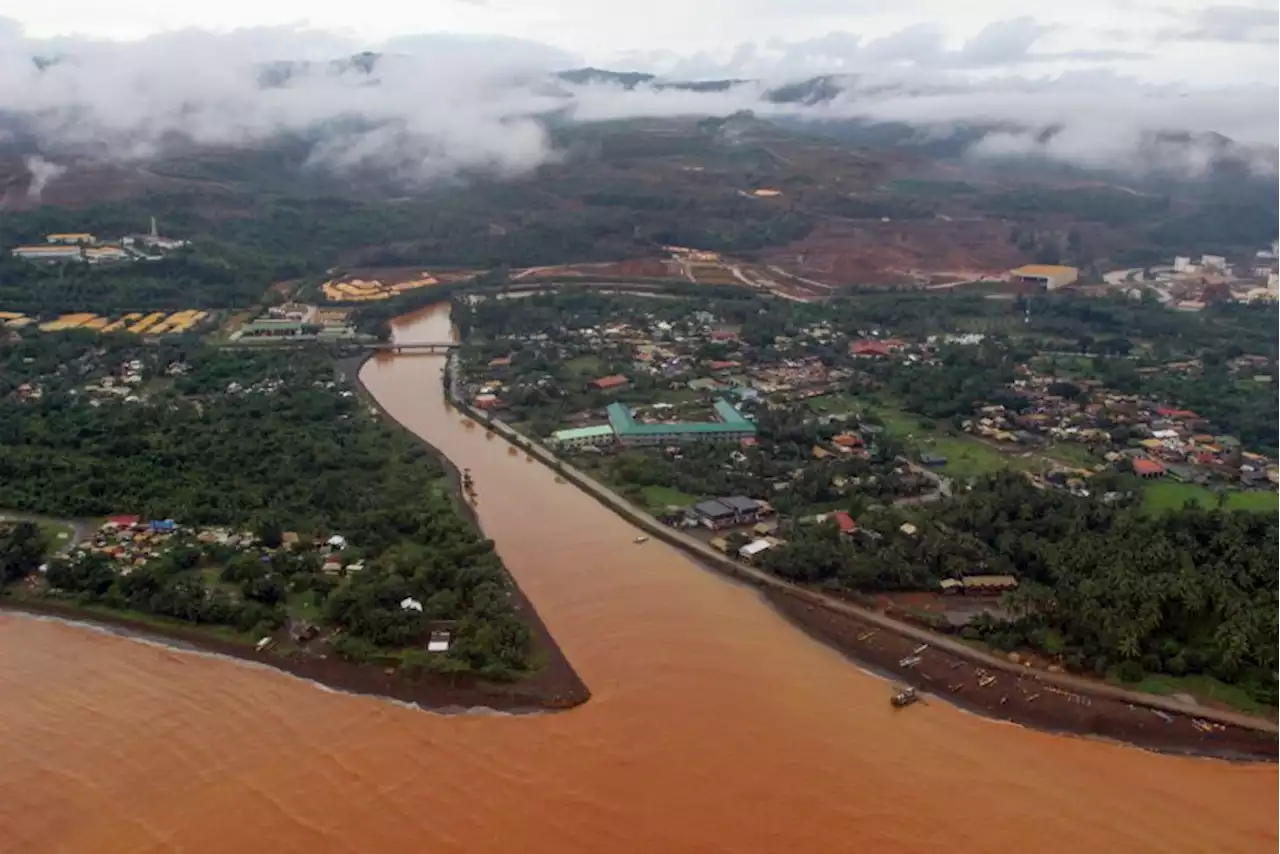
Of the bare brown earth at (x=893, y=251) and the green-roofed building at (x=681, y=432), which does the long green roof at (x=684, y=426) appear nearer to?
the green-roofed building at (x=681, y=432)

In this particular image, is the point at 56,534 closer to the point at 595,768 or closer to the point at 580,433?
the point at 580,433

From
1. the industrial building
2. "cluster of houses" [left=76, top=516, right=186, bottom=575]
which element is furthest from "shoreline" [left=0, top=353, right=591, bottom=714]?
the industrial building

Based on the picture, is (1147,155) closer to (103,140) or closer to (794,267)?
(794,267)

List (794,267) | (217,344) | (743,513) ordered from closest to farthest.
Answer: (743,513) < (217,344) < (794,267)

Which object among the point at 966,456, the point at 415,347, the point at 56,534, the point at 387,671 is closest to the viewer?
the point at 387,671

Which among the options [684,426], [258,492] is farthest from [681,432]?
[258,492]

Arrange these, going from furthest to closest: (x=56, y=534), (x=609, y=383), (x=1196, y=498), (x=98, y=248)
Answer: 1. (x=98, y=248)
2. (x=609, y=383)
3. (x=1196, y=498)
4. (x=56, y=534)

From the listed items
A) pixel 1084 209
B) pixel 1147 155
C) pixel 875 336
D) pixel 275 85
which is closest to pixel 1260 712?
pixel 875 336
